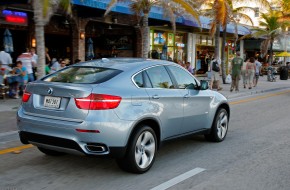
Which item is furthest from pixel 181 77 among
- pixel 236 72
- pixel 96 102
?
pixel 236 72

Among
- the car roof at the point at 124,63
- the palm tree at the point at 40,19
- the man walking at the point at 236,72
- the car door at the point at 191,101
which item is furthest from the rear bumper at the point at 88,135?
the man walking at the point at 236,72

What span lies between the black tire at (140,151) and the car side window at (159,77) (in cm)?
81

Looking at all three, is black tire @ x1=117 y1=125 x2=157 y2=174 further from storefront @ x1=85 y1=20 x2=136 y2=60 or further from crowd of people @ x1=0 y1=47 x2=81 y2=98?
storefront @ x1=85 y1=20 x2=136 y2=60

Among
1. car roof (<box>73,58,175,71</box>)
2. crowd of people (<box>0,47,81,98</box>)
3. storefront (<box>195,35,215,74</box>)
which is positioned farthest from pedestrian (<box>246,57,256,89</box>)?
car roof (<box>73,58,175,71</box>)

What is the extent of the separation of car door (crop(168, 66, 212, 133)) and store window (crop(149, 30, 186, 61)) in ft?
56.4

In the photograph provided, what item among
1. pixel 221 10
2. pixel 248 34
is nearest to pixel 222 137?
pixel 221 10

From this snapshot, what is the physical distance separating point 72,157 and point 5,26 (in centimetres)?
1234

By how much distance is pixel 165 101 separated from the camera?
18.9ft

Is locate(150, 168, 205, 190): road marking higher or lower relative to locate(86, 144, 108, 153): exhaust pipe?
lower

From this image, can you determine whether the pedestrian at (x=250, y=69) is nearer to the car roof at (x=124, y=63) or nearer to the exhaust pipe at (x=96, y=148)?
the car roof at (x=124, y=63)

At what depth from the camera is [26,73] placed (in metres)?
13.4

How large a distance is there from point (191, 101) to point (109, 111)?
2.02 metres

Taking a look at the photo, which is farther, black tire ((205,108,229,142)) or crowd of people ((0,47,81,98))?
crowd of people ((0,47,81,98))

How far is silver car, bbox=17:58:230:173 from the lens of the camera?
4.85 metres
